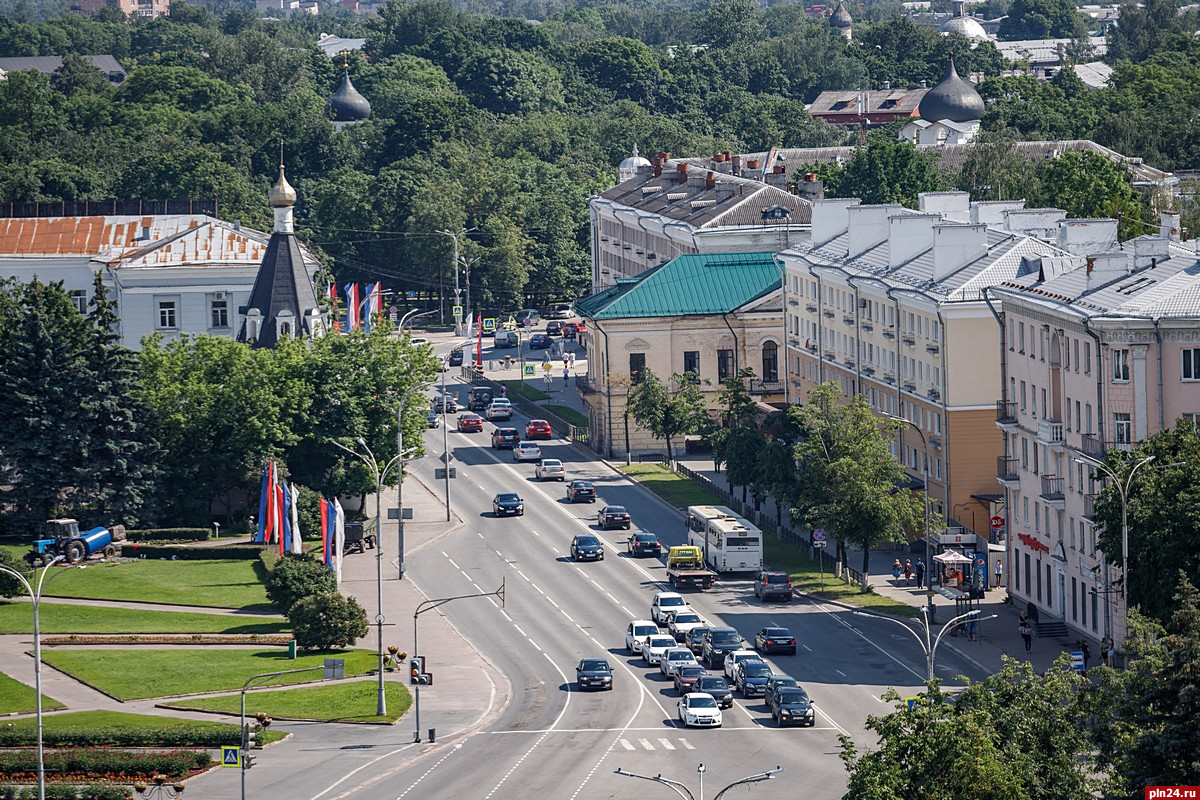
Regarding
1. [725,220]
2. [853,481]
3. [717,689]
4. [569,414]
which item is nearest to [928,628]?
[717,689]

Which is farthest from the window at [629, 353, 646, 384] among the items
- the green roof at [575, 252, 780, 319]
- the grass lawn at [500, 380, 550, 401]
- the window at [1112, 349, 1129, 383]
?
the window at [1112, 349, 1129, 383]

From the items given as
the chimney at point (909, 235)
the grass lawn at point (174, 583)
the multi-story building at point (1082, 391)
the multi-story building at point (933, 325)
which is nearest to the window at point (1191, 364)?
the multi-story building at point (1082, 391)

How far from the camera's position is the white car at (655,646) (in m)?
103

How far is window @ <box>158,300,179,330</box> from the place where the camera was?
560ft

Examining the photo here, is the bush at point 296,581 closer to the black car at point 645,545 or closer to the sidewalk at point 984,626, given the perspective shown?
the black car at point 645,545

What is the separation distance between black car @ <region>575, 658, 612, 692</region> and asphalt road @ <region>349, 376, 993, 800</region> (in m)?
0.46

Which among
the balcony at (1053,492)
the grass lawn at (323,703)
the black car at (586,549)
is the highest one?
the balcony at (1053,492)

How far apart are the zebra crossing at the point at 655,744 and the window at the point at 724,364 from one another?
72337mm

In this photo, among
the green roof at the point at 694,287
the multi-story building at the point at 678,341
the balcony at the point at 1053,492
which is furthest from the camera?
the green roof at the point at 694,287

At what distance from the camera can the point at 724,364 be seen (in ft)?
527

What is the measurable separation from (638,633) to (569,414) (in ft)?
233

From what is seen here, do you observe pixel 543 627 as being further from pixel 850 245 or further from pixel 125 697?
pixel 850 245

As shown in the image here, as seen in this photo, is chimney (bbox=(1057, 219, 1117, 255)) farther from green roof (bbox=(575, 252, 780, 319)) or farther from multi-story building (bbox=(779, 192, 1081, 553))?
green roof (bbox=(575, 252, 780, 319))

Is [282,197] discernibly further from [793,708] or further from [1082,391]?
[793,708]
